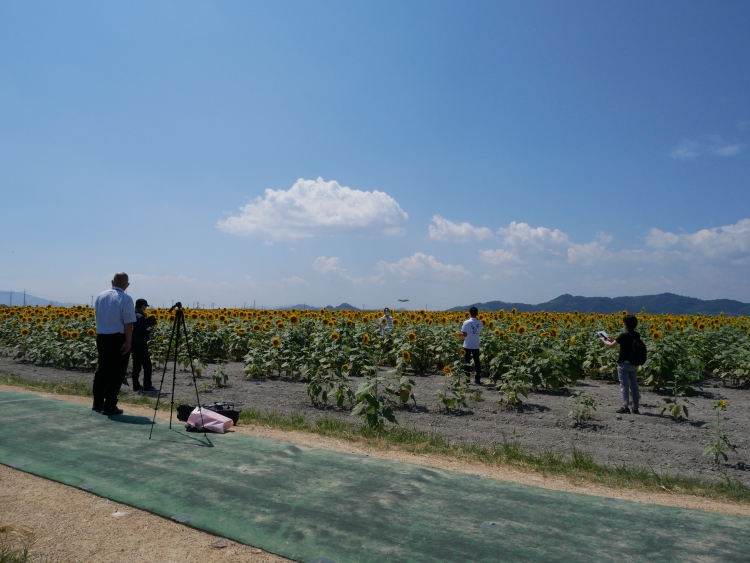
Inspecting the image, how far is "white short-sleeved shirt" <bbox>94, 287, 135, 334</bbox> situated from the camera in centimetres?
734

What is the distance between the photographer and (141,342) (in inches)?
418

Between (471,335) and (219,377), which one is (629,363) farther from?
(219,377)

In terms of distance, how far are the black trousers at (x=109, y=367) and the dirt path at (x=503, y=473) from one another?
5.88 feet

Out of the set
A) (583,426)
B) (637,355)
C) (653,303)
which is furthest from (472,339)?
(653,303)

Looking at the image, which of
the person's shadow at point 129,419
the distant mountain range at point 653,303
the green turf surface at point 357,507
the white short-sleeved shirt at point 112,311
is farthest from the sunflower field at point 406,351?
the distant mountain range at point 653,303

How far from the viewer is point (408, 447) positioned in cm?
652

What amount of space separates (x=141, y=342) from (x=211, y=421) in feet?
15.1

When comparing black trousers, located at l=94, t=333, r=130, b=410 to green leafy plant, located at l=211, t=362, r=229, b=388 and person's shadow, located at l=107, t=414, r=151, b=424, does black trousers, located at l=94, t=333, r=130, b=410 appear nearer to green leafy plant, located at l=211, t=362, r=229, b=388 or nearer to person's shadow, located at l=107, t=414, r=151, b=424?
person's shadow, located at l=107, t=414, r=151, b=424

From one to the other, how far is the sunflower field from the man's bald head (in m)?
3.34

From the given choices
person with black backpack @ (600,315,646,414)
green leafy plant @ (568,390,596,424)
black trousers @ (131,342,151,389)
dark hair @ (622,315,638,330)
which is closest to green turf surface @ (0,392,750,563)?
green leafy plant @ (568,390,596,424)

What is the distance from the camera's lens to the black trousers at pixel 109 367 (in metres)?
7.39

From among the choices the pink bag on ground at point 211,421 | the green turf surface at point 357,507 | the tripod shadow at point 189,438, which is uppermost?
the pink bag on ground at point 211,421

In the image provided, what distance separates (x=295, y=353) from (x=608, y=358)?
700 centimetres

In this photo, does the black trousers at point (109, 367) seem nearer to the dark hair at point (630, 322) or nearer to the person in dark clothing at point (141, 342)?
the person in dark clothing at point (141, 342)
